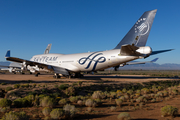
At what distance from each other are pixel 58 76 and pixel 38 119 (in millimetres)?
25936

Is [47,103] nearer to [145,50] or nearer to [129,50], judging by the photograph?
[129,50]

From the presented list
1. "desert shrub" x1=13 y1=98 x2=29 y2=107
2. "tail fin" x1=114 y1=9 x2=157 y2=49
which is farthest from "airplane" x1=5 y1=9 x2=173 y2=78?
"desert shrub" x1=13 y1=98 x2=29 y2=107

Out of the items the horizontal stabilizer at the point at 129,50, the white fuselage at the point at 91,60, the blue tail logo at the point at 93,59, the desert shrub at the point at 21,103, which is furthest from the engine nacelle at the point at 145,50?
the desert shrub at the point at 21,103

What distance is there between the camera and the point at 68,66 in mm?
33062

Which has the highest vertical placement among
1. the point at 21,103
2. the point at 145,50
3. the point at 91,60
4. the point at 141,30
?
the point at 141,30

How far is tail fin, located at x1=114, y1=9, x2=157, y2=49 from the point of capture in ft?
77.9

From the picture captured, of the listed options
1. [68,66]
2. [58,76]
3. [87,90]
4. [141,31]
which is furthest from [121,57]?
[58,76]

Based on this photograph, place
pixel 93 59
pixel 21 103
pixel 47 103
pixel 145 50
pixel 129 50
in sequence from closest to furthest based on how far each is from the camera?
pixel 21 103
pixel 47 103
pixel 145 50
pixel 129 50
pixel 93 59

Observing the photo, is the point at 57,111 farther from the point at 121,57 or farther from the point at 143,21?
the point at 143,21

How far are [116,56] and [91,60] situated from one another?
5.49 meters

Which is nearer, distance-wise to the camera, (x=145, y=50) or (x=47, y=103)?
(x=47, y=103)

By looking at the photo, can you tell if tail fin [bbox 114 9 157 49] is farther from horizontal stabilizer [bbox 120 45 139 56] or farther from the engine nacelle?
the engine nacelle

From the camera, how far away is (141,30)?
81.5 ft

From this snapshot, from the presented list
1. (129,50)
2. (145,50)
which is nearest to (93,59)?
(129,50)
